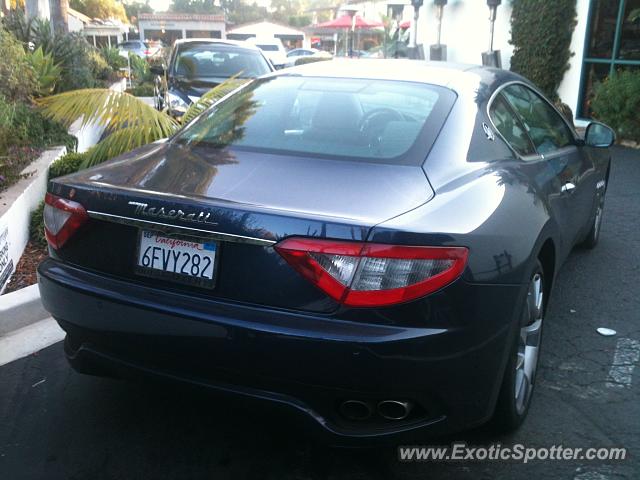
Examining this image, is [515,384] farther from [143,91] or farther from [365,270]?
[143,91]

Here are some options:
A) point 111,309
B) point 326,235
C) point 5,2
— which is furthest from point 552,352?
point 5,2

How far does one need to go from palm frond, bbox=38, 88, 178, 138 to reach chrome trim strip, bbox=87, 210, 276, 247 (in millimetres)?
3167

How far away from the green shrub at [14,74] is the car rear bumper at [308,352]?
5581 mm

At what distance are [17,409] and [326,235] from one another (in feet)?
6.16

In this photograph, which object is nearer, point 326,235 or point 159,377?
point 326,235

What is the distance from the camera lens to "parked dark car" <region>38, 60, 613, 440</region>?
230 centimetres

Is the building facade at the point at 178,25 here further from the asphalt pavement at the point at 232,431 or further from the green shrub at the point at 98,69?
the asphalt pavement at the point at 232,431

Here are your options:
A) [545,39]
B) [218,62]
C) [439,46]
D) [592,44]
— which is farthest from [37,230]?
[439,46]

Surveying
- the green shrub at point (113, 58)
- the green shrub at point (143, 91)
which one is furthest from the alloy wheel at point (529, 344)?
the green shrub at point (113, 58)

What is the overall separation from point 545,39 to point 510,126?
11015 mm

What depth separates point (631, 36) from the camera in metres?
12.5

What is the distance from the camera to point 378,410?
2.46 meters

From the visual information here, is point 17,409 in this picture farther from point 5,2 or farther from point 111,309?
point 5,2

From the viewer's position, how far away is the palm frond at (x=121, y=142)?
18.3ft
